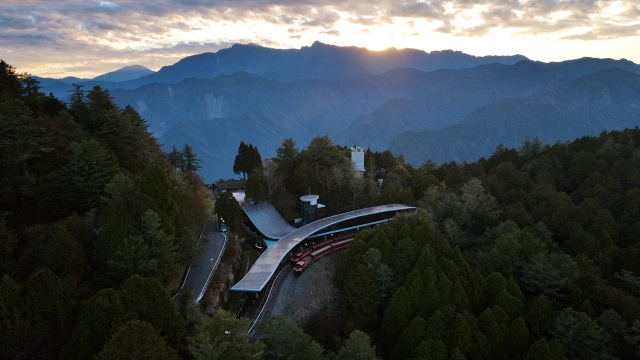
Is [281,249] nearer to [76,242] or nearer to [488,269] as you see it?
[76,242]

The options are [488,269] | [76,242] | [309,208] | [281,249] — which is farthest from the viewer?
[309,208]

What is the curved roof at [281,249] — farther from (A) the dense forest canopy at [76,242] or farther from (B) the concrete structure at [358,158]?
(B) the concrete structure at [358,158]

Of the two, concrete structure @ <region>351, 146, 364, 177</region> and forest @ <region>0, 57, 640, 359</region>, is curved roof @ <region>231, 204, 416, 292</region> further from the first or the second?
concrete structure @ <region>351, 146, 364, 177</region>

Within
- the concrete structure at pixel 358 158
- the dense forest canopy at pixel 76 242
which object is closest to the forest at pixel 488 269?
the concrete structure at pixel 358 158

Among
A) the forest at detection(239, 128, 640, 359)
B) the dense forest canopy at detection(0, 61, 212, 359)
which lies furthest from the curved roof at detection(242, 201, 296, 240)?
the dense forest canopy at detection(0, 61, 212, 359)

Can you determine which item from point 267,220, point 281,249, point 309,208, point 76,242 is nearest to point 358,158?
point 309,208

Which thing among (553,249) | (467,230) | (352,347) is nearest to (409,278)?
(352,347)
